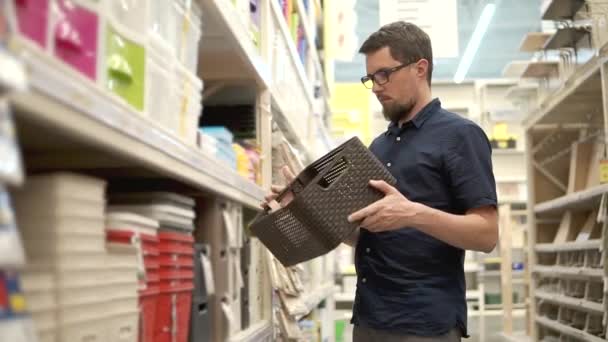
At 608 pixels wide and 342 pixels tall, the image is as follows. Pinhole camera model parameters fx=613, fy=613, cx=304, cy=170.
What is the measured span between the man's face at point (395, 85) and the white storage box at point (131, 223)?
1029 mm

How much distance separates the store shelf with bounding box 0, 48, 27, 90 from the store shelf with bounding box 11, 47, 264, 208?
4cm

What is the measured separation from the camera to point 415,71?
2.01m

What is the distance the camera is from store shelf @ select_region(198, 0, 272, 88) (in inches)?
68.3

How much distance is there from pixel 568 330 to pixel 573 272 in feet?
1.61

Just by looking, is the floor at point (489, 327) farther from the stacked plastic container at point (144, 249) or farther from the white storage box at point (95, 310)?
the white storage box at point (95, 310)

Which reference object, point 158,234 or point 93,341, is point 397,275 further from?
point 93,341

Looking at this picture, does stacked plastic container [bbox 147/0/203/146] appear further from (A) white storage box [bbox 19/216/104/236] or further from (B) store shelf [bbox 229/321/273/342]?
(B) store shelf [bbox 229/321/273/342]

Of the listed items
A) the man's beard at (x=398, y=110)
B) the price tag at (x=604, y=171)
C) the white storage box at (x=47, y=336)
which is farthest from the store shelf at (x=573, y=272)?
the white storage box at (x=47, y=336)

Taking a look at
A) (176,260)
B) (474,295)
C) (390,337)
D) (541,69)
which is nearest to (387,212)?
(390,337)

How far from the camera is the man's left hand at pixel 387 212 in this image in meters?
1.62

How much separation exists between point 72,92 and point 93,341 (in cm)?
39

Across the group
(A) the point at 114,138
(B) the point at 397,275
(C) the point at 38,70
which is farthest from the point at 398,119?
(C) the point at 38,70

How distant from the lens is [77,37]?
2.75 ft

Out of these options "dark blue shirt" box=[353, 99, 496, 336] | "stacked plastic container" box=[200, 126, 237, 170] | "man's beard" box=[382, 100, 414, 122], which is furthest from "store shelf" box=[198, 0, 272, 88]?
"dark blue shirt" box=[353, 99, 496, 336]
